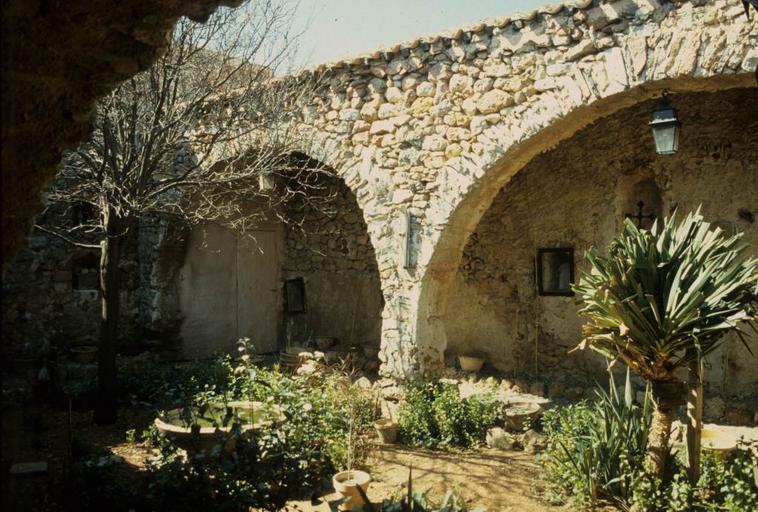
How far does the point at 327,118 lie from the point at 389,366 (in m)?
2.93

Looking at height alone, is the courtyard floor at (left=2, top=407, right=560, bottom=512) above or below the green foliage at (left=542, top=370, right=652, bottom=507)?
below

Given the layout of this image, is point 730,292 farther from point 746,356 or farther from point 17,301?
point 17,301

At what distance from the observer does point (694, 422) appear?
3852mm

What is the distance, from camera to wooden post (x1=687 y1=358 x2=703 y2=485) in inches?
150

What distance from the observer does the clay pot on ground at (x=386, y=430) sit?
5691mm

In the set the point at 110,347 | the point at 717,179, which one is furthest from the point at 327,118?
the point at 717,179

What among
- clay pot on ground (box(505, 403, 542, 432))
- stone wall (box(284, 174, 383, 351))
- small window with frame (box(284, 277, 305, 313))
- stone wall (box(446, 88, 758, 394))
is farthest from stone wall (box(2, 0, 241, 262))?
small window with frame (box(284, 277, 305, 313))

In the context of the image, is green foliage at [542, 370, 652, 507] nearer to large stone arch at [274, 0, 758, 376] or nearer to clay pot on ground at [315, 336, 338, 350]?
large stone arch at [274, 0, 758, 376]

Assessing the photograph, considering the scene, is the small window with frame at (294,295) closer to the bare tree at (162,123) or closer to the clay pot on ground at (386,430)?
the bare tree at (162,123)

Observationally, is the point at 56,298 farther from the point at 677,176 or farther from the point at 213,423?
the point at 677,176

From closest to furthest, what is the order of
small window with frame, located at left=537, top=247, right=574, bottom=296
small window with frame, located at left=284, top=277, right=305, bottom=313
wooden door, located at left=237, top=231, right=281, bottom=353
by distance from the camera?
1. small window with frame, located at left=537, top=247, right=574, bottom=296
2. wooden door, located at left=237, top=231, right=281, bottom=353
3. small window with frame, located at left=284, top=277, right=305, bottom=313

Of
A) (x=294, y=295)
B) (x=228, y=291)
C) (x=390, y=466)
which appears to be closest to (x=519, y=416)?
(x=390, y=466)

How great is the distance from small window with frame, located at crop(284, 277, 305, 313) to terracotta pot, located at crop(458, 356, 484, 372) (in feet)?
10.3

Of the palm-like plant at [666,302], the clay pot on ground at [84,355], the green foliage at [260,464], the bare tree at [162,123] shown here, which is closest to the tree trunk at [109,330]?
the bare tree at [162,123]
